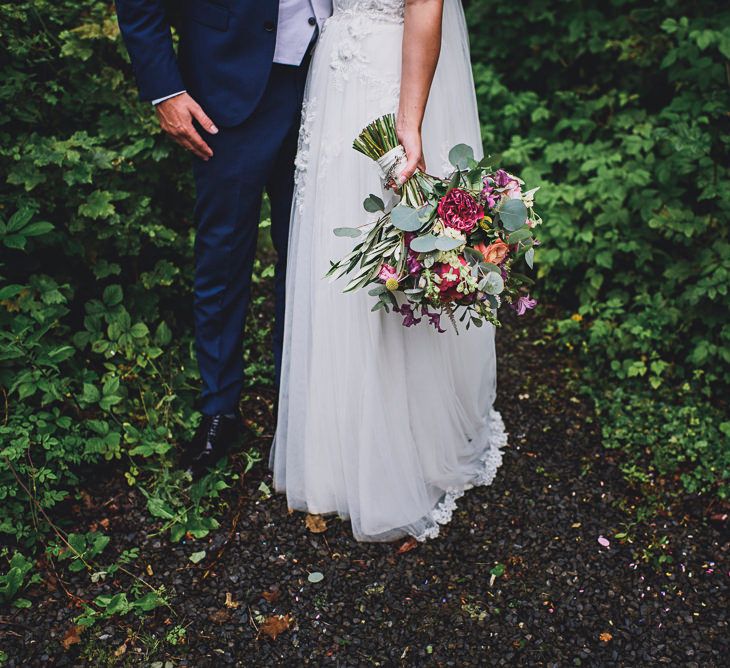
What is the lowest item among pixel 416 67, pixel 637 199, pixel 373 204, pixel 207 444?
pixel 207 444

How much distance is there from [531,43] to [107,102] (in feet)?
9.69

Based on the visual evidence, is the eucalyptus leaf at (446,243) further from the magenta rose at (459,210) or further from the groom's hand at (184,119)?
the groom's hand at (184,119)

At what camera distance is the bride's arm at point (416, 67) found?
205 centimetres

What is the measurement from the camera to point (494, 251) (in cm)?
203

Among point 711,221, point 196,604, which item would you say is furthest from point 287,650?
point 711,221

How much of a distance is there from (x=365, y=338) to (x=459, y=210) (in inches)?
23.3

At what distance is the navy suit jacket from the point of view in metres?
2.22

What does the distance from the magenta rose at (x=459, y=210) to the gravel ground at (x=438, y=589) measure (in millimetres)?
1221

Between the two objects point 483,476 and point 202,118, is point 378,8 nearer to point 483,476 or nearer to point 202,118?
point 202,118

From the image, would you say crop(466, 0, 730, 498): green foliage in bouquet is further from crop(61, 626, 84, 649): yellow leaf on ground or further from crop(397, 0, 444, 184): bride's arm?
crop(61, 626, 84, 649): yellow leaf on ground

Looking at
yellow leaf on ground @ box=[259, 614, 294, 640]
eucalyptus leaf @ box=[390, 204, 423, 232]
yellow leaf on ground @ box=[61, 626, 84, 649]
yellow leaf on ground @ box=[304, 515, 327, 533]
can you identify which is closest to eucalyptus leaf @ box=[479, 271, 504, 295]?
eucalyptus leaf @ box=[390, 204, 423, 232]

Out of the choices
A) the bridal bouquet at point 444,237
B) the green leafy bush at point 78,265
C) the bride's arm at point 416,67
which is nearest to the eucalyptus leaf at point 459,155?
the bridal bouquet at point 444,237

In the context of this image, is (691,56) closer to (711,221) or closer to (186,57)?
(711,221)

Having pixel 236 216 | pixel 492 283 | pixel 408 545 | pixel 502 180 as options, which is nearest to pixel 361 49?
pixel 502 180
